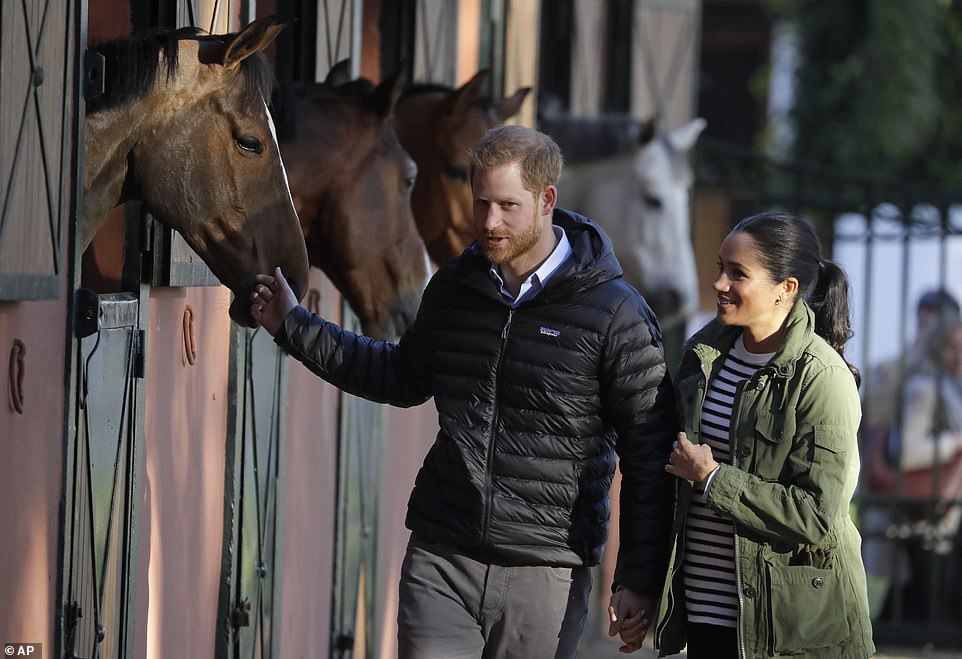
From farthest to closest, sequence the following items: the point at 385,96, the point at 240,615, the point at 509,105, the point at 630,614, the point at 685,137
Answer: the point at 685,137, the point at 509,105, the point at 385,96, the point at 240,615, the point at 630,614

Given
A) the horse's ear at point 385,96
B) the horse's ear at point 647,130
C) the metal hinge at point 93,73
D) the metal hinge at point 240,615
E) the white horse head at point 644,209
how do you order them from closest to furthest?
1. the metal hinge at point 93,73
2. the metal hinge at point 240,615
3. the horse's ear at point 385,96
4. the horse's ear at point 647,130
5. the white horse head at point 644,209

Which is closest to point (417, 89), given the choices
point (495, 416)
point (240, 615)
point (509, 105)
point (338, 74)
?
point (509, 105)

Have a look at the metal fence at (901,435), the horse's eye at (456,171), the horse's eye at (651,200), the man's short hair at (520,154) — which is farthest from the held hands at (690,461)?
the metal fence at (901,435)

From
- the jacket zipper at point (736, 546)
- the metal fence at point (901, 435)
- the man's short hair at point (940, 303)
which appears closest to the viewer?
the jacket zipper at point (736, 546)

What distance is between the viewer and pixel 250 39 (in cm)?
341

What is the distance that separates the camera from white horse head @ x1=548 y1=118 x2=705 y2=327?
995 cm

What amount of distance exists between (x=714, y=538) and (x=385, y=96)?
1851 mm

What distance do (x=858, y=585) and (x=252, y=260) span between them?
1.41 m

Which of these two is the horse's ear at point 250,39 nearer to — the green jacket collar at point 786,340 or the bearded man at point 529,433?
the bearded man at point 529,433

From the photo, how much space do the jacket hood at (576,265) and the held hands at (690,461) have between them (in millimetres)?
365

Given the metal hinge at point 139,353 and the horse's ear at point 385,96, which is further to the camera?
the horse's ear at point 385,96

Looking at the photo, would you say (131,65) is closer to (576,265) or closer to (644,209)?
(576,265)

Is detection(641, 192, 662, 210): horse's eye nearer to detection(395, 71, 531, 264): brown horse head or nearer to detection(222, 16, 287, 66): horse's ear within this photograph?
detection(395, 71, 531, 264): brown horse head

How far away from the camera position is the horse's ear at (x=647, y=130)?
9.66m
